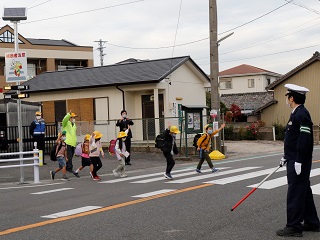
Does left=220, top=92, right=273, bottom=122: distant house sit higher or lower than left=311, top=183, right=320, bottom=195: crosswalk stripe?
higher

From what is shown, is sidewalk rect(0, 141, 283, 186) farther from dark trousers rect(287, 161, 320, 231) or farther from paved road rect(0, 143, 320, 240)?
dark trousers rect(287, 161, 320, 231)

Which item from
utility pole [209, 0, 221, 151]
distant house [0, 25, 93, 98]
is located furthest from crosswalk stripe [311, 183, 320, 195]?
distant house [0, 25, 93, 98]

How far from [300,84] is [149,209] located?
32.7m

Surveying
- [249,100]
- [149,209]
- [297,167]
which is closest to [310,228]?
[297,167]

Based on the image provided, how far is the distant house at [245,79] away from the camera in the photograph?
59.6 m

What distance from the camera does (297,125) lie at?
6.05 meters

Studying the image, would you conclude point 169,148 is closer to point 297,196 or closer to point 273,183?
point 273,183

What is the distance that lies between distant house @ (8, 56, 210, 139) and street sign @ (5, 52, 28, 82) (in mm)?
10212

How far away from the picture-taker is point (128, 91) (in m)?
26.1

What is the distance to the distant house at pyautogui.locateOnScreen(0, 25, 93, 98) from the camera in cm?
5041

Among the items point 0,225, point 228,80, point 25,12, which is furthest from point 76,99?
point 228,80

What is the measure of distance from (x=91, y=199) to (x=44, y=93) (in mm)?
20329

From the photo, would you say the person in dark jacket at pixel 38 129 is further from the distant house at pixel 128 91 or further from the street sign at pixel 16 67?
the distant house at pixel 128 91

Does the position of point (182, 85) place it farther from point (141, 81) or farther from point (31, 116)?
point (31, 116)
